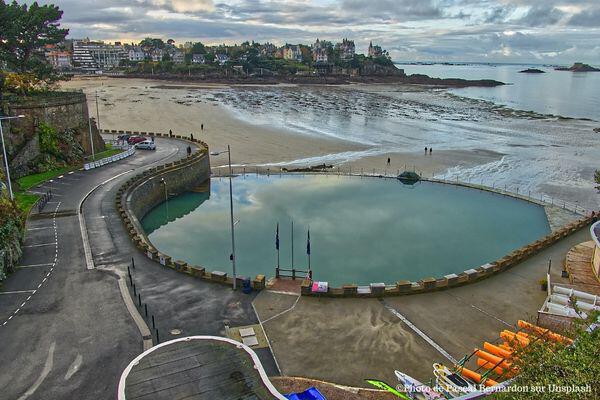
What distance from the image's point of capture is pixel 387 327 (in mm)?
20828

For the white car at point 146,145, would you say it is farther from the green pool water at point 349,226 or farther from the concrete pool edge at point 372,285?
the concrete pool edge at point 372,285

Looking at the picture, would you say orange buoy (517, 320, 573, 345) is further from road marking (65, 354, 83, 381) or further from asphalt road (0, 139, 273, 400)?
road marking (65, 354, 83, 381)

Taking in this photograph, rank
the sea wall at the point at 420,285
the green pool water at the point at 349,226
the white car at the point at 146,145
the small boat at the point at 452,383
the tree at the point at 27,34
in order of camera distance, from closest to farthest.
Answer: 1. the small boat at the point at 452,383
2. the sea wall at the point at 420,285
3. the green pool water at the point at 349,226
4. the tree at the point at 27,34
5. the white car at the point at 146,145

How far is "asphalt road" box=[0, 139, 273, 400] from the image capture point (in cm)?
1705

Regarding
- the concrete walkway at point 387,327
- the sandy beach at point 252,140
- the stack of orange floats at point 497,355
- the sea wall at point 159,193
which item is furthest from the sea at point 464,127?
the stack of orange floats at point 497,355

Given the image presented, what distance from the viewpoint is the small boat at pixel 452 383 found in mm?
15109

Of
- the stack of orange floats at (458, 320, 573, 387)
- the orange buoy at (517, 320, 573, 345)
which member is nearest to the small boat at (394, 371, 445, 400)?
the stack of orange floats at (458, 320, 573, 387)

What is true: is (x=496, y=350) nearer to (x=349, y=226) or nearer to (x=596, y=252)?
(x=596, y=252)

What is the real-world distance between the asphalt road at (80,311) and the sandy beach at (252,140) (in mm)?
34357

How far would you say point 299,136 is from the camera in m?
81.6

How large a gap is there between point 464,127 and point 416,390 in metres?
88.5

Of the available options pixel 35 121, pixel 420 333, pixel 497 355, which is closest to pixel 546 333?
pixel 497 355

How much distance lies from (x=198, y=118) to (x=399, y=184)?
183 feet

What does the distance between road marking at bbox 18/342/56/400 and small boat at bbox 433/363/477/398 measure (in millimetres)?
13913
